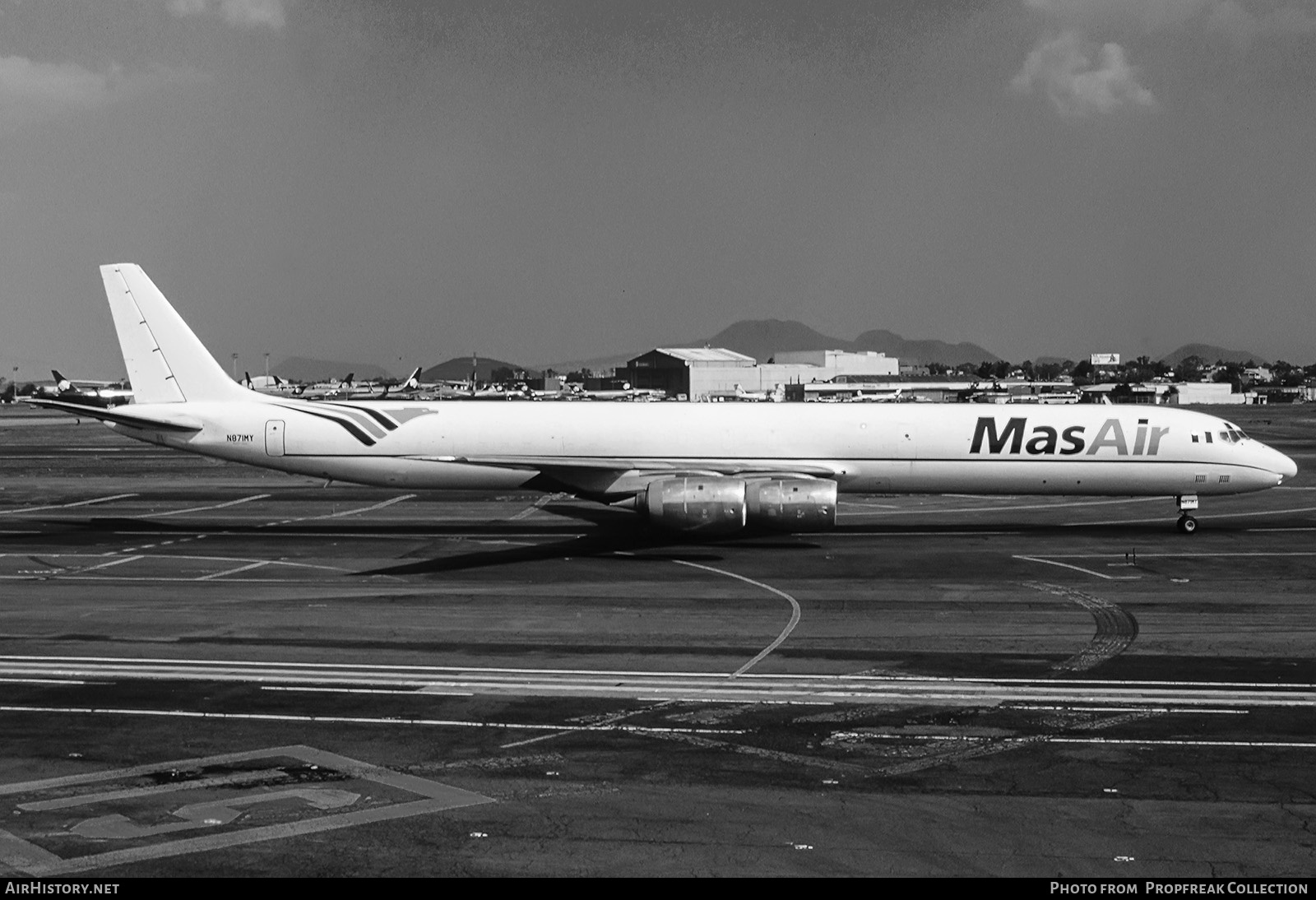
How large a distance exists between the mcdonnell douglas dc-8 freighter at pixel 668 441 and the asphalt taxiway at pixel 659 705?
7.23ft

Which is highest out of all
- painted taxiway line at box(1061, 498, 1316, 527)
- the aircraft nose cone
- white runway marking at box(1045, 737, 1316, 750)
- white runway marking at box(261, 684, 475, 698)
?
the aircraft nose cone

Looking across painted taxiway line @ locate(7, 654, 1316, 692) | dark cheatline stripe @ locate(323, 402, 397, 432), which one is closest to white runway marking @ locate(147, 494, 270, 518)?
dark cheatline stripe @ locate(323, 402, 397, 432)

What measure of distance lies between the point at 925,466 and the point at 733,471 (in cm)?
645

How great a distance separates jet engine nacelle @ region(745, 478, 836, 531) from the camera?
1427 inches

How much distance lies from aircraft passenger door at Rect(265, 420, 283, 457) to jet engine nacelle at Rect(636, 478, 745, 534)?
14068 millimetres

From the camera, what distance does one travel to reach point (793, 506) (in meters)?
36.3

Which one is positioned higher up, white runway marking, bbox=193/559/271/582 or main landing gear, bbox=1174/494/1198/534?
main landing gear, bbox=1174/494/1198/534

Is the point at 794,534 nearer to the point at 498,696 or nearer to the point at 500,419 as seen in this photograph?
the point at 500,419

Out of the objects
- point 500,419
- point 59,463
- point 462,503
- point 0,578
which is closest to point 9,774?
point 0,578

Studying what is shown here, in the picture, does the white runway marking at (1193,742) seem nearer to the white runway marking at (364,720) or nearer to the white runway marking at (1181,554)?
the white runway marking at (364,720)

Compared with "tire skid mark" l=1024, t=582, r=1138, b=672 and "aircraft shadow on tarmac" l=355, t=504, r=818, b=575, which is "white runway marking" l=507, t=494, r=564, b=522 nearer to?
"aircraft shadow on tarmac" l=355, t=504, r=818, b=575

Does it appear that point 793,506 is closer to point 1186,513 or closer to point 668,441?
point 668,441

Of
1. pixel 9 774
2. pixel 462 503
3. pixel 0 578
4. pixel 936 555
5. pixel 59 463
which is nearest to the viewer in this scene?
pixel 9 774

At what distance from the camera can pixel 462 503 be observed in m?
52.3
